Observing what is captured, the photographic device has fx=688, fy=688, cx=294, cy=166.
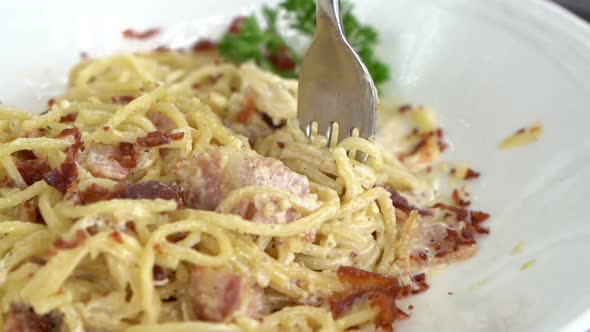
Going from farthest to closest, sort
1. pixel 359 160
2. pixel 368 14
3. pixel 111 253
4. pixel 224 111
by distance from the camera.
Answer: pixel 368 14 → pixel 224 111 → pixel 359 160 → pixel 111 253

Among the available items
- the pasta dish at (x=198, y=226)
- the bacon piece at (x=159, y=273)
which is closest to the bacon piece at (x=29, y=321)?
the pasta dish at (x=198, y=226)

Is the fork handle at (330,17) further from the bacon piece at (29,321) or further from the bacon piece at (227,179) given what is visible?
the bacon piece at (29,321)

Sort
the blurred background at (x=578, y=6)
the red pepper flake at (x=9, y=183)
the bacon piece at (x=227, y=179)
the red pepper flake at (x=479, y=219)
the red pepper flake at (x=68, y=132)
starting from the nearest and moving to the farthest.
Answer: the bacon piece at (x=227, y=179) < the red pepper flake at (x=9, y=183) < the red pepper flake at (x=68, y=132) < the red pepper flake at (x=479, y=219) < the blurred background at (x=578, y=6)

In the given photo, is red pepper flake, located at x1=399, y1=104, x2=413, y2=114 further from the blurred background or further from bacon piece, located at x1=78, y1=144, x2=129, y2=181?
the blurred background

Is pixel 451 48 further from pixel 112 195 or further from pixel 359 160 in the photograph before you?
pixel 112 195

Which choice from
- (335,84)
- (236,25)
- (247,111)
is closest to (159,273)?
(335,84)

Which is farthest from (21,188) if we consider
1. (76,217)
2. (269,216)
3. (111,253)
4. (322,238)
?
(322,238)
